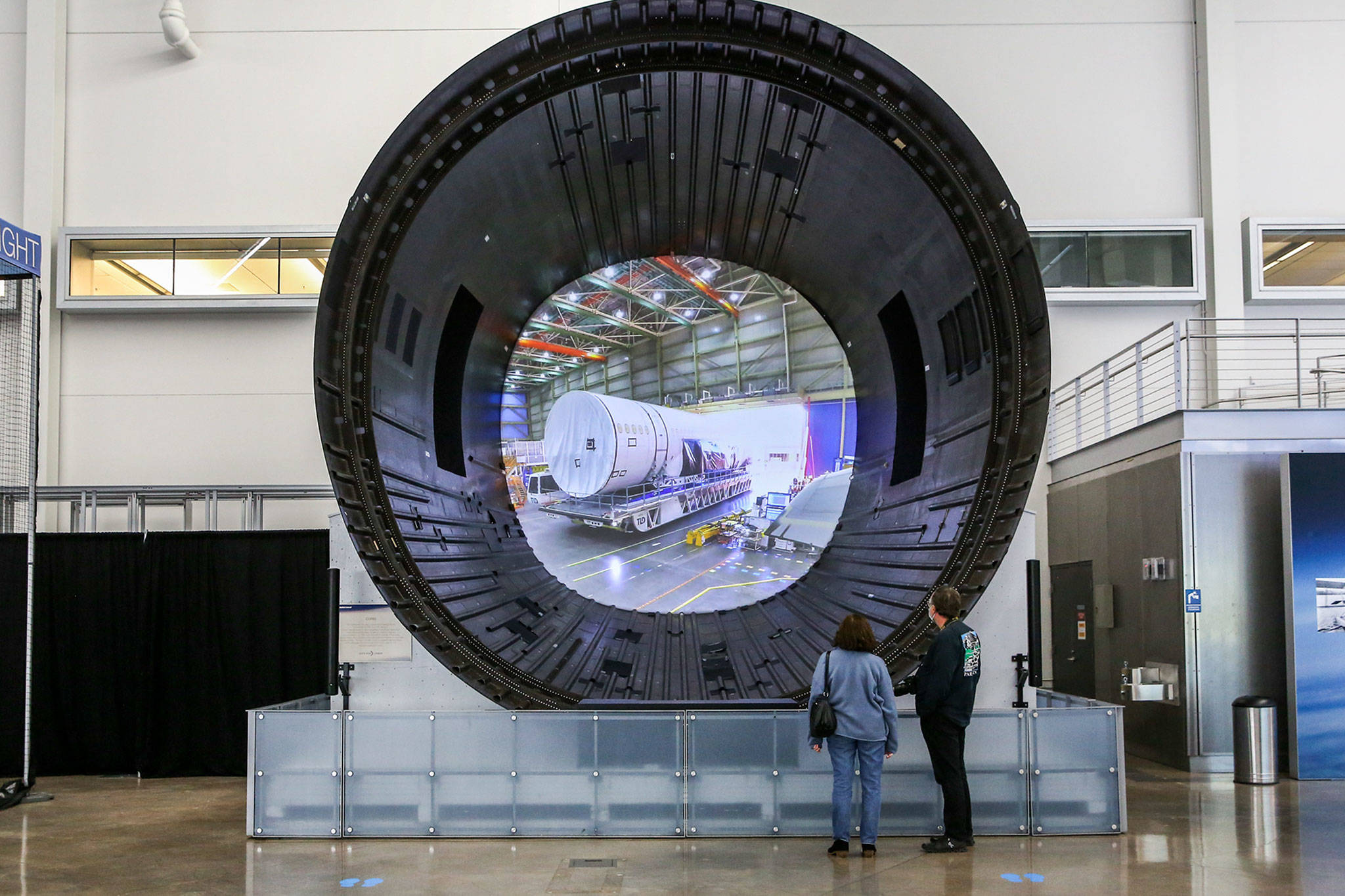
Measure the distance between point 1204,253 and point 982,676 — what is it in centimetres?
610

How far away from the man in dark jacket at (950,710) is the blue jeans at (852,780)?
27cm

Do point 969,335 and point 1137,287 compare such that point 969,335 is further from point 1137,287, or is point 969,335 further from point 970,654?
point 1137,287

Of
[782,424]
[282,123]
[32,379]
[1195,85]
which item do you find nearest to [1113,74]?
[1195,85]

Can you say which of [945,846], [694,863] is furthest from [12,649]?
[945,846]

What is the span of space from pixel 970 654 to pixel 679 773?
142cm

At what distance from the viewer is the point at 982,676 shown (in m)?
5.40

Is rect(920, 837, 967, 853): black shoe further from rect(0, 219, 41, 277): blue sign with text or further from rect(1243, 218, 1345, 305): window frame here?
rect(1243, 218, 1345, 305): window frame

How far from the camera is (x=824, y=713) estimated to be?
4.40 metres

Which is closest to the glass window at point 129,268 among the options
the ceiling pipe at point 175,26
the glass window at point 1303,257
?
the ceiling pipe at point 175,26

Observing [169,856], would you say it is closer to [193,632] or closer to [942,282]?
[193,632]

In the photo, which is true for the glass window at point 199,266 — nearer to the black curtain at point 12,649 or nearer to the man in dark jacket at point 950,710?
the black curtain at point 12,649

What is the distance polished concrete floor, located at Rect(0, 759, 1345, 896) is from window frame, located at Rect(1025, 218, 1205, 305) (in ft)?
16.7

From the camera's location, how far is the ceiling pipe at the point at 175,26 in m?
9.55

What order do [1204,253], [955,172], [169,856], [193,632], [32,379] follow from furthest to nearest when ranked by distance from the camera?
[1204,253], [193,632], [32,379], [169,856], [955,172]
